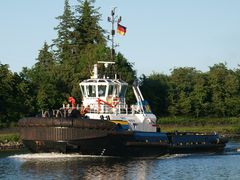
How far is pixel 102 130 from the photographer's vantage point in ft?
136

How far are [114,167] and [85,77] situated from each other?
132ft

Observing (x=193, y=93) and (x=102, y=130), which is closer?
(x=102, y=130)

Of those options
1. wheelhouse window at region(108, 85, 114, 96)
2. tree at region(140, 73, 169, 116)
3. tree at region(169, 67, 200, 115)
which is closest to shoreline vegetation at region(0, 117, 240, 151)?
tree at region(169, 67, 200, 115)

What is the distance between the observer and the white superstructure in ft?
147

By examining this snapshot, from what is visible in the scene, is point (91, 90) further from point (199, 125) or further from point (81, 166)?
point (199, 125)

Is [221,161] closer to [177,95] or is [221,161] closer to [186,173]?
[186,173]

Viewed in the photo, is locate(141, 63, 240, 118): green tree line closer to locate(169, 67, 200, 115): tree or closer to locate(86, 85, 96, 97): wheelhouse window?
locate(169, 67, 200, 115): tree

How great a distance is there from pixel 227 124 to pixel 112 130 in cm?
4844

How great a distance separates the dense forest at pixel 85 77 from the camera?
227 ft

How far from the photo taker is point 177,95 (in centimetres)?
9431

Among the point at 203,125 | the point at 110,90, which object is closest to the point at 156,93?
the point at 203,125

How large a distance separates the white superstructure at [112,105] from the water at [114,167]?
9.55ft

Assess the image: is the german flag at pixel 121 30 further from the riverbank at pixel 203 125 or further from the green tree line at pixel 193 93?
the green tree line at pixel 193 93

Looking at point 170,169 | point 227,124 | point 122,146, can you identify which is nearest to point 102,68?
point 122,146
